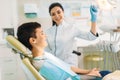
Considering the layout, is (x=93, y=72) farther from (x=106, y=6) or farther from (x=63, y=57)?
(x=106, y=6)

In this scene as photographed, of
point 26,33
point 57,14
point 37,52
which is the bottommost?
point 37,52

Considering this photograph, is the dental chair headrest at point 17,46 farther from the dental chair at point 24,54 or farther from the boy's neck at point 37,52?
the boy's neck at point 37,52

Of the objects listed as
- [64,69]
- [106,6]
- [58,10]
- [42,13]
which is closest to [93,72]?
[64,69]

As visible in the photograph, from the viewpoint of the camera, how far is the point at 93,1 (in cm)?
323

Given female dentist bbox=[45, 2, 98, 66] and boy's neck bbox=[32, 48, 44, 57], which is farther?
female dentist bbox=[45, 2, 98, 66]

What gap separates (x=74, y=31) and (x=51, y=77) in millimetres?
888

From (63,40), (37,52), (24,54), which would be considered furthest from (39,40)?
(63,40)

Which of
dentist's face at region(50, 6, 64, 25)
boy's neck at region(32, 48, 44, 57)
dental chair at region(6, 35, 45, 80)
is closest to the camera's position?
dental chair at region(6, 35, 45, 80)

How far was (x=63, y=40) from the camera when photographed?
2.44 m

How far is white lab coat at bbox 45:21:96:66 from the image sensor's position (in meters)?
2.44

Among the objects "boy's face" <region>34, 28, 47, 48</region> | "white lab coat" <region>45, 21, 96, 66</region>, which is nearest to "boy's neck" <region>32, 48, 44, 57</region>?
"boy's face" <region>34, 28, 47, 48</region>

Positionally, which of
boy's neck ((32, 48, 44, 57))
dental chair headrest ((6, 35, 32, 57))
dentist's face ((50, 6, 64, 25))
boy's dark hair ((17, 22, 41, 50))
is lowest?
boy's neck ((32, 48, 44, 57))

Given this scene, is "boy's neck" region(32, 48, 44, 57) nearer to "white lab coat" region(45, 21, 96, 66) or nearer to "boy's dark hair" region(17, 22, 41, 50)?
"boy's dark hair" region(17, 22, 41, 50)

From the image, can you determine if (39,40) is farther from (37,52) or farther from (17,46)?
(17,46)
